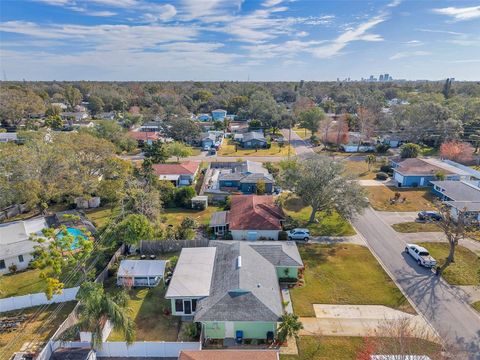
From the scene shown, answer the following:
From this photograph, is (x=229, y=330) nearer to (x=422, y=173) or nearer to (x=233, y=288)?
(x=233, y=288)

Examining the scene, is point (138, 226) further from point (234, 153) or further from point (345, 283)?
point (234, 153)

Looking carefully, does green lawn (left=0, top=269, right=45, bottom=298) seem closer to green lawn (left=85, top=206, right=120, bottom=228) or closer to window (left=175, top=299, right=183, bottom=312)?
green lawn (left=85, top=206, right=120, bottom=228)

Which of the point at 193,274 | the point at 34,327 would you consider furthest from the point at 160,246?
the point at 34,327

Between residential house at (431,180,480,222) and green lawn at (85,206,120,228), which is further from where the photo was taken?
green lawn at (85,206,120,228)

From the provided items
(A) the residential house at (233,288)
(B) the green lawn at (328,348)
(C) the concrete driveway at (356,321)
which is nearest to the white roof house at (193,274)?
(A) the residential house at (233,288)

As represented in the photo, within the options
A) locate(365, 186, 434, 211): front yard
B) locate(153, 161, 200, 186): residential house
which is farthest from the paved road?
locate(153, 161, 200, 186): residential house

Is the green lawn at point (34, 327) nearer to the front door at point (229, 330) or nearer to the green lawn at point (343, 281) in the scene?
the front door at point (229, 330)
